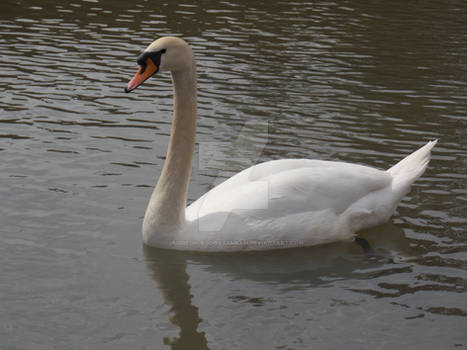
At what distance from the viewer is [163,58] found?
259 inches

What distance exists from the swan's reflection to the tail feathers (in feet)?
1.81

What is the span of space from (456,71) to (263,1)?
7218 millimetres

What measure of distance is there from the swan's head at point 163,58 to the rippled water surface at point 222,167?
5.14ft

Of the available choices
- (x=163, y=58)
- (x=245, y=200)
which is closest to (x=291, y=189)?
(x=245, y=200)

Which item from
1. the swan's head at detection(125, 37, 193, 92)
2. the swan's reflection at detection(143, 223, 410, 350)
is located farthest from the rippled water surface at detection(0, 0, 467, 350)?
the swan's head at detection(125, 37, 193, 92)

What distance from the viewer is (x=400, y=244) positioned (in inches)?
284

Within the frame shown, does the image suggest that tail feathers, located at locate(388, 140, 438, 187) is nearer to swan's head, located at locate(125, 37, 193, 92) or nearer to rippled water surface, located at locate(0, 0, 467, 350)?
rippled water surface, located at locate(0, 0, 467, 350)

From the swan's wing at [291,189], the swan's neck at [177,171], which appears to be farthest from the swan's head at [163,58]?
the swan's wing at [291,189]

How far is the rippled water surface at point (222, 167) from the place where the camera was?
5.78 meters

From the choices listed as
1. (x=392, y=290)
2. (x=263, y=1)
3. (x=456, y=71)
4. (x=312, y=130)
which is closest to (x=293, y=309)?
(x=392, y=290)

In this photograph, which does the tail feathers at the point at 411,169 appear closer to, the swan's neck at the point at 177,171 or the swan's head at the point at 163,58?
the swan's neck at the point at 177,171

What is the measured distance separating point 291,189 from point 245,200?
17.2 inches

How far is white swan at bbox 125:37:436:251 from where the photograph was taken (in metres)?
6.74

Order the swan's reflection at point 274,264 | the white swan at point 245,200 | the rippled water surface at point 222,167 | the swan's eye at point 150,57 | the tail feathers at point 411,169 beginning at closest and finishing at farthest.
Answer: the rippled water surface at point 222,167
the swan's reflection at point 274,264
the swan's eye at point 150,57
the white swan at point 245,200
the tail feathers at point 411,169
